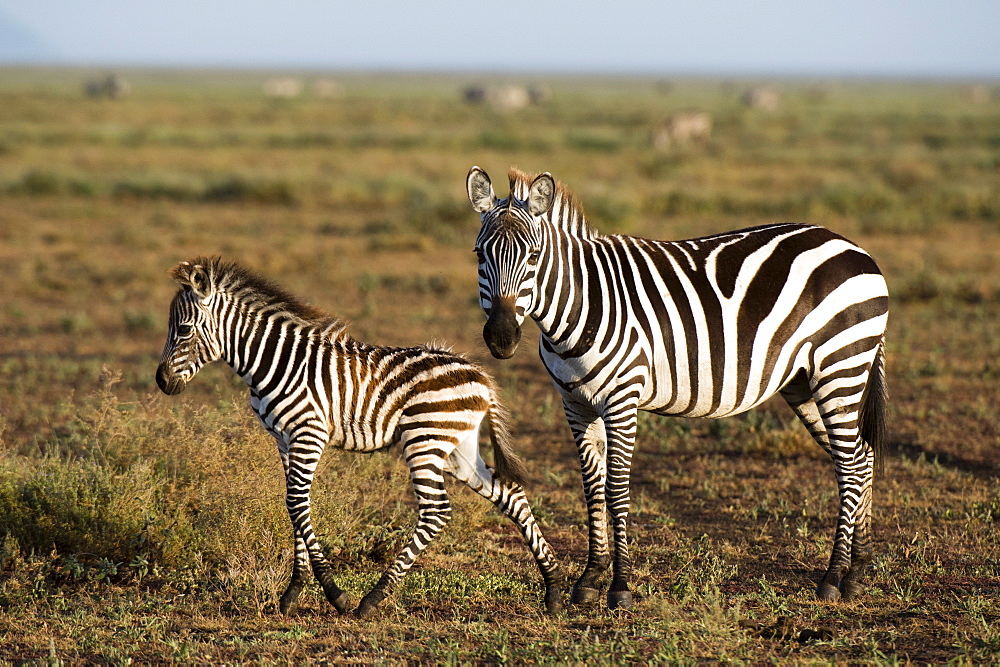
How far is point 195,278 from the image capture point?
4969 millimetres

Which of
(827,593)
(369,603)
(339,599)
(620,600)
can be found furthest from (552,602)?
(827,593)

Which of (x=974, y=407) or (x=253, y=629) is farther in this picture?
(x=974, y=407)

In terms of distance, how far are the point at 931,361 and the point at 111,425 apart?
27.2ft

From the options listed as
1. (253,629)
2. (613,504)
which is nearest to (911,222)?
(613,504)

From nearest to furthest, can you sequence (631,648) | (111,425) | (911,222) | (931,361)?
(631,648) < (111,425) < (931,361) < (911,222)

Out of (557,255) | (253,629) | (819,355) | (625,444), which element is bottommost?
(253,629)

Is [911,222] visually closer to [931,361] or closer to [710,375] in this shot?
[931,361]

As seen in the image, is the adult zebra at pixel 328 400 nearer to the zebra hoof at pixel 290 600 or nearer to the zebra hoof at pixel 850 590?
the zebra hoof at pixel 290 600

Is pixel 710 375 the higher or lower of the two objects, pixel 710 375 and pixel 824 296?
the lower

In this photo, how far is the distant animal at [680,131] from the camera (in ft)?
123

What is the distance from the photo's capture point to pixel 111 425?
6.09m

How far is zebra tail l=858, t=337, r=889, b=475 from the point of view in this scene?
5.81 metres

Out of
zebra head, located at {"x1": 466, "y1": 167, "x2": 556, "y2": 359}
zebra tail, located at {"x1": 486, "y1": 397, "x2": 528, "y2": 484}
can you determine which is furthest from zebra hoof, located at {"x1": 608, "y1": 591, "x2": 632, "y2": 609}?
zebra head, located at {"x1": 466, "y1": 167, "x2": 556, "y2": 359}

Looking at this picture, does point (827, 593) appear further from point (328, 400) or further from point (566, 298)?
point (328, 400)
